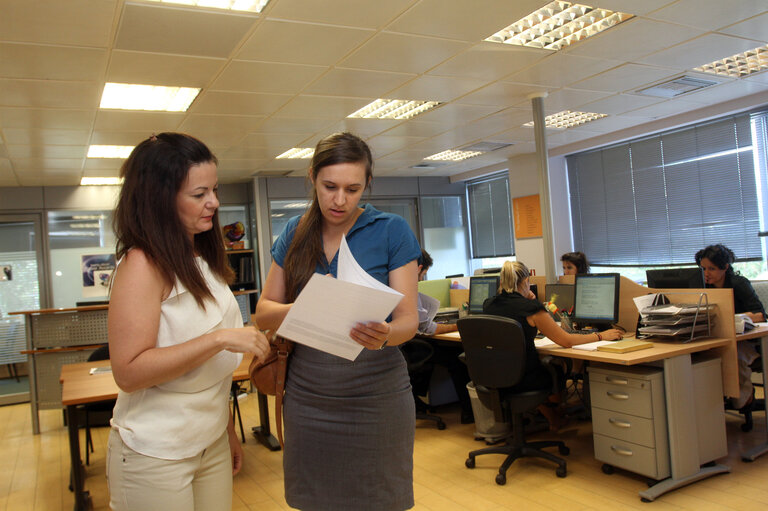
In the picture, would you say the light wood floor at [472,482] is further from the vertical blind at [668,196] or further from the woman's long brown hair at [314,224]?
the vertical blind at [668,196]

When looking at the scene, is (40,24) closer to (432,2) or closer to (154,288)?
(432,2)

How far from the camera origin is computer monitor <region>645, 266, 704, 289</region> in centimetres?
378

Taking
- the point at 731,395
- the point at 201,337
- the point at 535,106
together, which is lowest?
the point at 731,395

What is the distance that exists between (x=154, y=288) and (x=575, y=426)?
12.9 ft

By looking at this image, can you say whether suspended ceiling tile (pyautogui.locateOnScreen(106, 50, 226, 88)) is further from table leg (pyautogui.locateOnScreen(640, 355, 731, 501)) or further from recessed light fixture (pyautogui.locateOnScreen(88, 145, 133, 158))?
table leg (pyautogui.locateOnScreen(640, 355, 731, 501))

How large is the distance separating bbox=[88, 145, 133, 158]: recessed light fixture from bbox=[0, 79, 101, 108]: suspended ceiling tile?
151 centimetres

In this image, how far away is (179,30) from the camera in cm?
326

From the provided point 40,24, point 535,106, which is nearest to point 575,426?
point 535,106

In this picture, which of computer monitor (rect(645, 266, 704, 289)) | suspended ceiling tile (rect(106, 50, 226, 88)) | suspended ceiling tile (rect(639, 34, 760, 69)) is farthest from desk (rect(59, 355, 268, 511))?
suspended ceiling tile (rect(639, 34, 760, 69))

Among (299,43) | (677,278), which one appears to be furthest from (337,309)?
(677,278)

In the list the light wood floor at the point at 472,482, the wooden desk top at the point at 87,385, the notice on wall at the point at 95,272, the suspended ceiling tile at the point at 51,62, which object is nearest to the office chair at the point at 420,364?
the light wood floor at the point at 472,482

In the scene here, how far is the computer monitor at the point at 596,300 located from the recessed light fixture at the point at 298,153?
3.75m

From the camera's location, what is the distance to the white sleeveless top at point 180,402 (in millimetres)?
1094

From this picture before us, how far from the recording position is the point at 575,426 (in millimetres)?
4309
